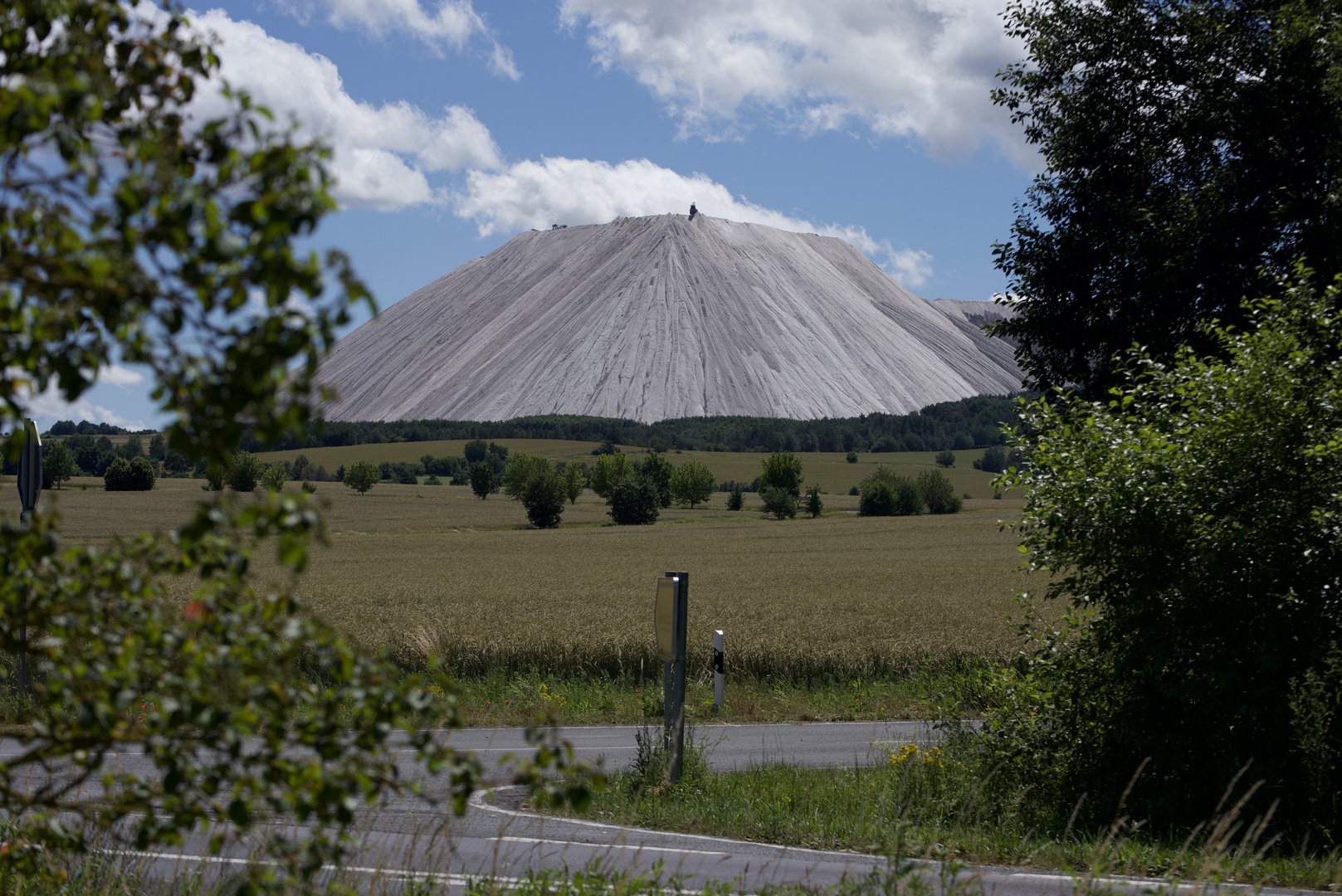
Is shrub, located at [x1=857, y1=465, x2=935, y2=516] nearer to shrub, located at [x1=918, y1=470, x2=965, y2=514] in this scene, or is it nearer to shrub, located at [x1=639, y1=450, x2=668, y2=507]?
shrub, located at [x1=918, y1=470, x2=965, y2=514]

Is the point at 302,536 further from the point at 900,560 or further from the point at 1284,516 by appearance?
the point at 900,560

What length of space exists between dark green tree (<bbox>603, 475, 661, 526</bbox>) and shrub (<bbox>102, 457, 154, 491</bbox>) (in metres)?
41.8

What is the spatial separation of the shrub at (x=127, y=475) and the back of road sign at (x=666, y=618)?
8922 centimetres

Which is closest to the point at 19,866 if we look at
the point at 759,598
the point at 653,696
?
the point at 653,696

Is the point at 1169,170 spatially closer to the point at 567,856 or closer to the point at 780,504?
the point at 567,856

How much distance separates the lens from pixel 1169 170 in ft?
47.1

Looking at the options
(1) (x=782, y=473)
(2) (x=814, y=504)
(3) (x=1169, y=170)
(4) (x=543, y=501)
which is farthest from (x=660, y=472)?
(3) (x=1169, y=170)

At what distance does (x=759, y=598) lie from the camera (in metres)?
28.5

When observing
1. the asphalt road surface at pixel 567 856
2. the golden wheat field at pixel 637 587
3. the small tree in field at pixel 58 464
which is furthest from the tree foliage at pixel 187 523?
the small tree in field at pixel 58 464

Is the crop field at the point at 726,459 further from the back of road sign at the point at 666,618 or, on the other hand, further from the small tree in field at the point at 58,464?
the back of road sign at the point at 666,618

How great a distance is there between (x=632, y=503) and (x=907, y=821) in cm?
7814

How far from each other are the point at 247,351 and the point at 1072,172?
15533 millimetres

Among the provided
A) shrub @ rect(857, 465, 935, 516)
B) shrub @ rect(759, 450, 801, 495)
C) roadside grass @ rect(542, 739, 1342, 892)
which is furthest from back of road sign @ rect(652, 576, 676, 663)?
shrub @ rect(759, 450, 801, 495)

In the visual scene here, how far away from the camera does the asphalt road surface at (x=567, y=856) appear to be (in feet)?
16.9
